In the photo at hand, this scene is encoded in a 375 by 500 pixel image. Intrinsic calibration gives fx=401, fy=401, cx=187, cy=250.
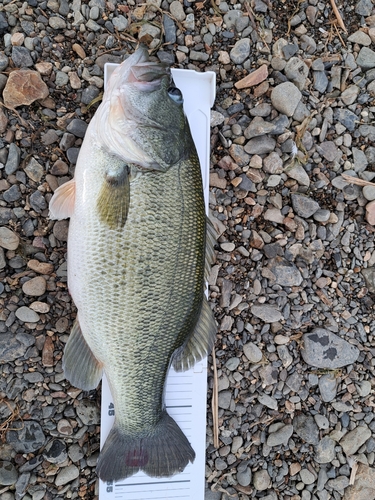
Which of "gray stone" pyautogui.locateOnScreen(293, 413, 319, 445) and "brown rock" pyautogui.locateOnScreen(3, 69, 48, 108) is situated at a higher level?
"brown rock" pyautogui.locateOnScreen(3, 69, 48, 108)

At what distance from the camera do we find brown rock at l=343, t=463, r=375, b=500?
9.54ft

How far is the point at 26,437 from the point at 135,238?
154 cm

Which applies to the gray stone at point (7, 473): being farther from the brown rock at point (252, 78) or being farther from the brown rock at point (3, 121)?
the brown rock at point (252, 78)

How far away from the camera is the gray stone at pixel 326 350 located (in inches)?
114

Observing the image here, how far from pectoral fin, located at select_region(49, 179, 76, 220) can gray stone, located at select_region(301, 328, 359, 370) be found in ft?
6.13

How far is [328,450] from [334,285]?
1.20 metres

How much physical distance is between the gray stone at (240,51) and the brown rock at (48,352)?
7.53 ft

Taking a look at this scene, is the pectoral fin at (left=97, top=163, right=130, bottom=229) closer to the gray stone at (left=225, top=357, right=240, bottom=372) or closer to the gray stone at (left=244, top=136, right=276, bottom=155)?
the gray stone at (left=244, top=136, right=276, bottom=155)

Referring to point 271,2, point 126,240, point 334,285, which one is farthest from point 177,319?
point 271,2

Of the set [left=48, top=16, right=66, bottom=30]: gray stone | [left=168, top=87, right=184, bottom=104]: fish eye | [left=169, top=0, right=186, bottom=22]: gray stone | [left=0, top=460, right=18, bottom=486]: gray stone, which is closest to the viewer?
[left=168, top=87, right=184, bottom=104]: fish eye

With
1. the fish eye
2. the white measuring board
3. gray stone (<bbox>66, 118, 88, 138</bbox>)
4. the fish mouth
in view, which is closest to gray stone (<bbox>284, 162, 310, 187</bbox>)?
the white measuring board

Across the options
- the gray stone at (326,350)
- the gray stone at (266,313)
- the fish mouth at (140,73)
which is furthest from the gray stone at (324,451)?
the fish mouth at (140,73)

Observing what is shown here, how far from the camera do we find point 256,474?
9.32 feet

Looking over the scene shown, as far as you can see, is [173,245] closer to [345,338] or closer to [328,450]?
[345,338]
